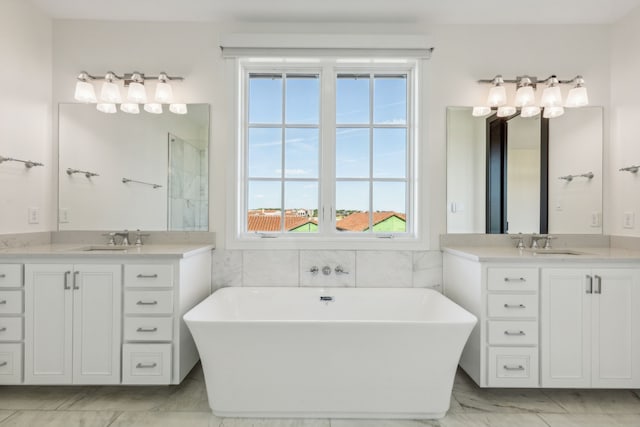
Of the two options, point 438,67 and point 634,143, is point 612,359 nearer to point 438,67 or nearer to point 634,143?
point 634,143

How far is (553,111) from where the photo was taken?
7.77 ft

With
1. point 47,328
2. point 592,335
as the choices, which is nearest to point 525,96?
point 592,335

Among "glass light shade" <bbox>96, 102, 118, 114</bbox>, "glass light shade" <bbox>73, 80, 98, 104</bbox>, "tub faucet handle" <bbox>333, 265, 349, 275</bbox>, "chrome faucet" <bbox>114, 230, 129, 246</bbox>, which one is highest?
"glass light shade" <bbox>73, 80, 98, 104</bbox>

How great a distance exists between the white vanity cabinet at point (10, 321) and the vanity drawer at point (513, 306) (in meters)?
2.66

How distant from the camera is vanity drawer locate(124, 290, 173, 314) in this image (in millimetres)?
1890

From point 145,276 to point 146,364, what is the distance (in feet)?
1.62

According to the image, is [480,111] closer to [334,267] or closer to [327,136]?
[327,136]

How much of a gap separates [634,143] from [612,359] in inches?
57.3

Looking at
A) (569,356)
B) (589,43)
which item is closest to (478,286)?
(569,356)

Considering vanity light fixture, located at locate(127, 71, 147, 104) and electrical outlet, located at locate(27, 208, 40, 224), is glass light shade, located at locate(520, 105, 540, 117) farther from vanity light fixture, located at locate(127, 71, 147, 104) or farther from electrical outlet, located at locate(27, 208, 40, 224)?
electrical outlet, located at locate(27, 208, 40, 224)

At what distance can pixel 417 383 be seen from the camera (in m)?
1.71

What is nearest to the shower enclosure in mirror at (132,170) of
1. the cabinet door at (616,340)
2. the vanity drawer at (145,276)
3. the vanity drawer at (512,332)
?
the vanity drawer at (145,276)

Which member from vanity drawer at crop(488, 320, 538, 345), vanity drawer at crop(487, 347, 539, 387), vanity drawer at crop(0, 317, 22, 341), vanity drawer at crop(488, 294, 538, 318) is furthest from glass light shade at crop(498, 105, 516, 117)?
vanity drawer at crop(0, 317, 22, 341)

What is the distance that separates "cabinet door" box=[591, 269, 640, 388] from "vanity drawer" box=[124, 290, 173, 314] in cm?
242
